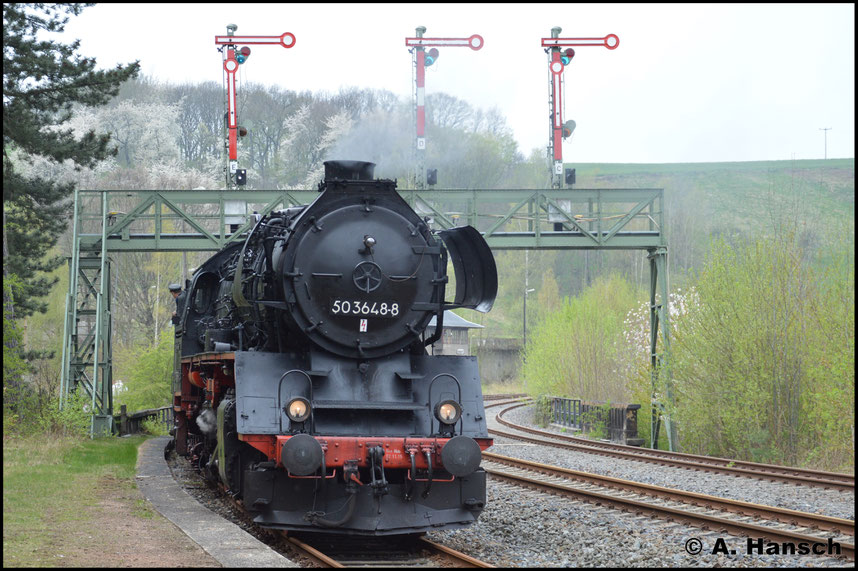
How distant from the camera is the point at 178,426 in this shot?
46.8ft

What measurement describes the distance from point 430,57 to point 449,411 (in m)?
11.4

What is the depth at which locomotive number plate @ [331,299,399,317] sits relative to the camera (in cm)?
870

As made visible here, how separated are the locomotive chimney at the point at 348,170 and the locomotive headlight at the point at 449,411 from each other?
2.55m

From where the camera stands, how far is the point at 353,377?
28.9ft

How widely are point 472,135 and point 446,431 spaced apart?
1699 cm

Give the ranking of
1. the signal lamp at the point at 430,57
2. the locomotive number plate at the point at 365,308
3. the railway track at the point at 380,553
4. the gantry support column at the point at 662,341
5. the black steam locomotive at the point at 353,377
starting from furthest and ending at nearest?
the signal lamp at the point at 430,57, the gantry support column at the point at 662,341, the locomotive number plate at the point at 365,308, the black steam locomotive at the point at 353,377, the railway track at the point at 380,553

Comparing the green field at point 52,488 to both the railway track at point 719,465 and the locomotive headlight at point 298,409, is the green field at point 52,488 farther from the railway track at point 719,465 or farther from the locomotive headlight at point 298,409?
the railway track at point 719,465

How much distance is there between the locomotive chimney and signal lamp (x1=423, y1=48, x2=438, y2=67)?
9.53 m

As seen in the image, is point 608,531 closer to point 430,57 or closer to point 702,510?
point 702,510

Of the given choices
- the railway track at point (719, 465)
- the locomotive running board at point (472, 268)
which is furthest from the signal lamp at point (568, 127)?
the locomotive running board at point (472, 268)

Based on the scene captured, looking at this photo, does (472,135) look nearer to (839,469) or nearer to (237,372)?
(839,469)

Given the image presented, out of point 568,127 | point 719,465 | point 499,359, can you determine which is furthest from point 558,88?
point 499,359

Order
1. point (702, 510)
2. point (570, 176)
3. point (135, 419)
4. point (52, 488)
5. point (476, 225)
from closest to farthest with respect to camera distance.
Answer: point (702, 510) < point (52, 488) < point (476, 225) < point (570, 176) < point (135, 419)

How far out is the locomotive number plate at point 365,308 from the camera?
870 cm
